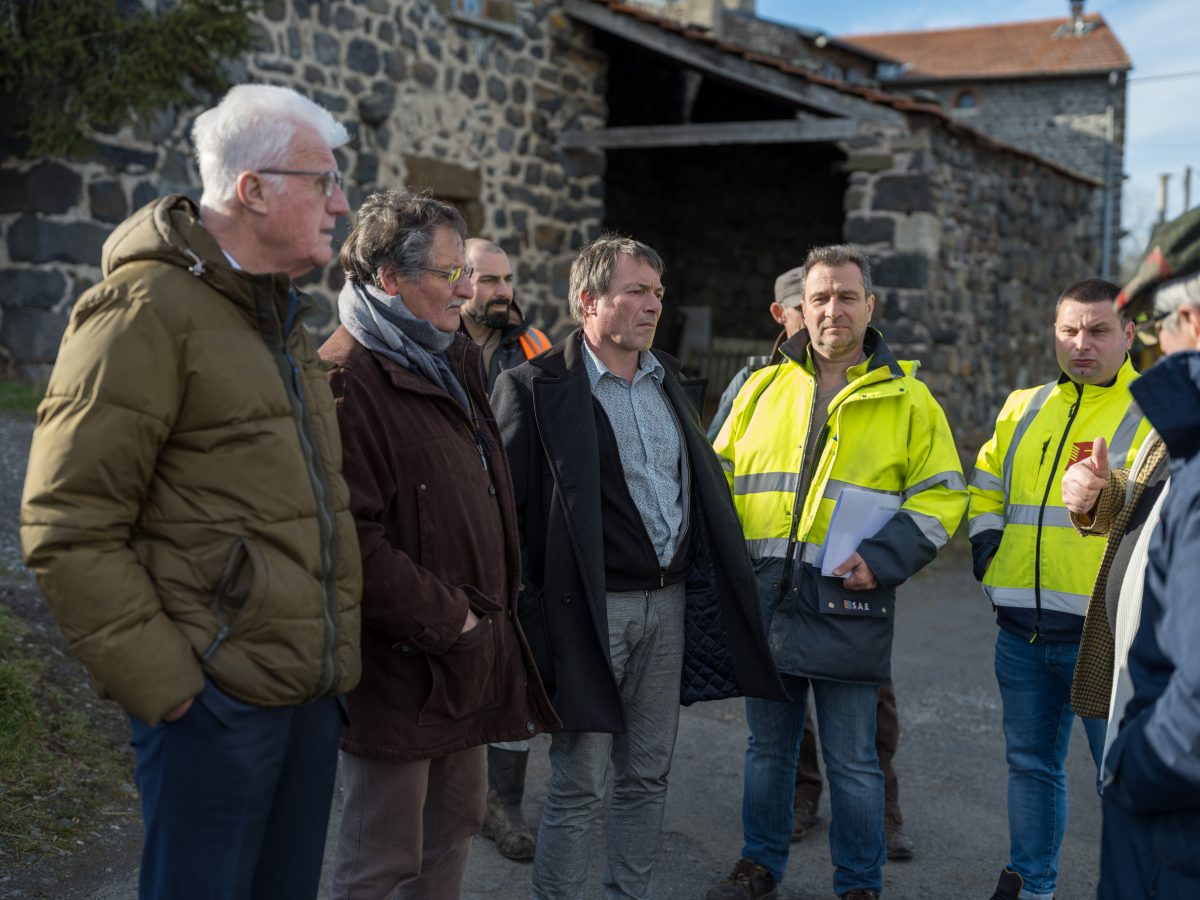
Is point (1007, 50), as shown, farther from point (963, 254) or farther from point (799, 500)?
point (799, 500)

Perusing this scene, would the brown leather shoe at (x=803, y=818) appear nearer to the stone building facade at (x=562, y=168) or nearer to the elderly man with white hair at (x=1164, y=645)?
the elderly man with white hair at (x=1164, y=645)

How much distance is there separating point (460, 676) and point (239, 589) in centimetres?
66

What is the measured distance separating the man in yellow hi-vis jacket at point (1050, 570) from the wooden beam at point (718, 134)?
5.78 meters

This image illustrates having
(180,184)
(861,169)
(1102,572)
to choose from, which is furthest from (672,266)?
(1102,572)

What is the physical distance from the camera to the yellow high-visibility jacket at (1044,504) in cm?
316

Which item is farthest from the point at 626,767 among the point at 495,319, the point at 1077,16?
the point at 1077,16

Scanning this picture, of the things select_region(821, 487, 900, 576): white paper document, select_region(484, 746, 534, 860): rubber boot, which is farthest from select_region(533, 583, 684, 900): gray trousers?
select_region(484, 746, 534, 860): rubber boot

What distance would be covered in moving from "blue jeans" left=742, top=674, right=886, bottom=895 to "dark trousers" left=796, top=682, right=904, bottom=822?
1.53 ft

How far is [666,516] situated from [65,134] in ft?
16.3

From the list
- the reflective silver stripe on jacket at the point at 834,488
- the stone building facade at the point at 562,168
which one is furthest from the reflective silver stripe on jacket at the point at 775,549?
the stone building facade at the point at 562,168

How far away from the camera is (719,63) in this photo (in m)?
9.40

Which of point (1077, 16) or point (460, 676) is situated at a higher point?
point (1077, 16)

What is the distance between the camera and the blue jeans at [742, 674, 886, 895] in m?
3.19

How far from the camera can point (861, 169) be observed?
866cm
